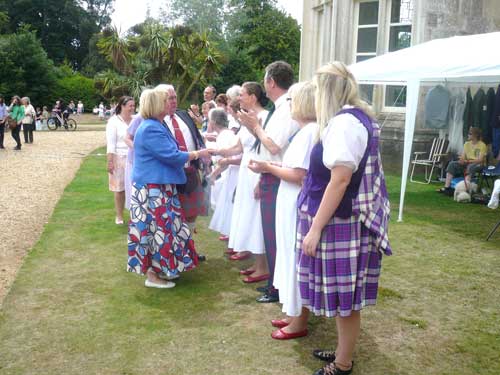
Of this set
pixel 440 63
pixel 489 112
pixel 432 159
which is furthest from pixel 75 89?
pixel 440 63

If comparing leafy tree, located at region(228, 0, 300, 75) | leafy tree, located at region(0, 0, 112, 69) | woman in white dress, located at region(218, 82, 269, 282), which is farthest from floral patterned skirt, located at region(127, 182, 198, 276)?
leafy tree, located at region(0, 0, 112, 69)

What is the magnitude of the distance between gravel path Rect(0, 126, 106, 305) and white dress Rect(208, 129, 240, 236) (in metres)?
2.15

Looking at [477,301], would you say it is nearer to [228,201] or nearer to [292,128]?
[292,128]

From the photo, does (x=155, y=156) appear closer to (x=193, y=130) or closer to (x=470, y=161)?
(x=193, y=130)

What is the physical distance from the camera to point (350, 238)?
2.93m

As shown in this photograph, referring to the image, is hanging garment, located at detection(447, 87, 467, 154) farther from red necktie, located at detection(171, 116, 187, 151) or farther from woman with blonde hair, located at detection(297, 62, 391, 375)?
woman with blonde hair, located at detection(297, 62, 391, 375)

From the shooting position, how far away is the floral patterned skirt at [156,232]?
4.55 meters

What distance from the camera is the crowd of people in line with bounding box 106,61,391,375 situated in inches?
114

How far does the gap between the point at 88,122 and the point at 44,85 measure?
475 centimetres

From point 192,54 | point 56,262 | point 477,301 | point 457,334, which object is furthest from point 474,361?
point 192,54

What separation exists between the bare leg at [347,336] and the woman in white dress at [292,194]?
18.1 inches

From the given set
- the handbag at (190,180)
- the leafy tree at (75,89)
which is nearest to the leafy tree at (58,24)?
the leafy tree at (75,89)

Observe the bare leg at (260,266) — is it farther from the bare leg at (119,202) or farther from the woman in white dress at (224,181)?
the bare leg at (119,202)

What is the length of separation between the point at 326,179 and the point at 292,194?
61 cm
